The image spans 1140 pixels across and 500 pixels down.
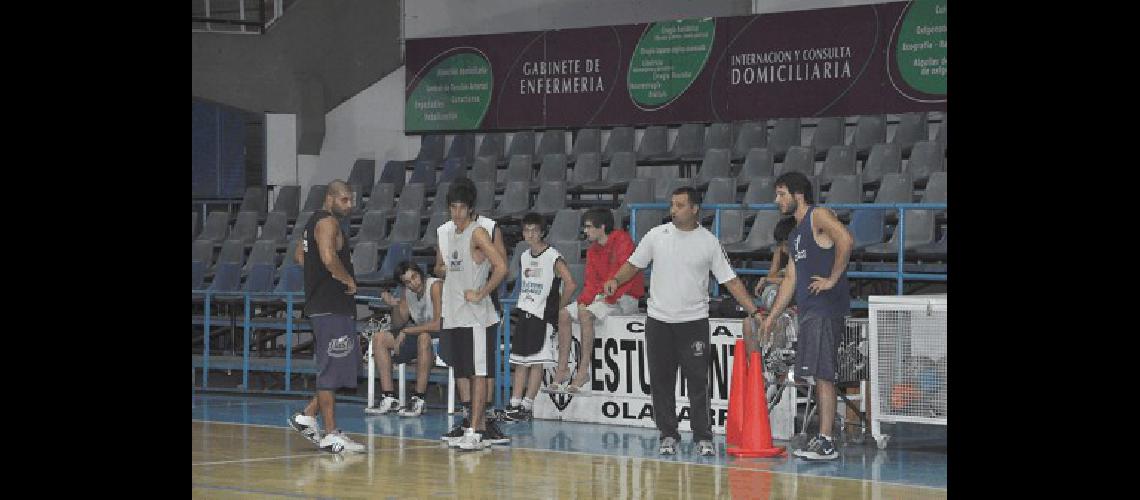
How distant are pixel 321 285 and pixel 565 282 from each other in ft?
8.71

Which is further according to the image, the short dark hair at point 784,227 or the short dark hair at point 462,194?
the short dark hair at point 784,227

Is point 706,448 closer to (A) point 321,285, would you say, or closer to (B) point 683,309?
(B) point 683,309

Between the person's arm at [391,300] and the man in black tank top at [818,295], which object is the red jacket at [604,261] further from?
the man in black tank top at [818,295]

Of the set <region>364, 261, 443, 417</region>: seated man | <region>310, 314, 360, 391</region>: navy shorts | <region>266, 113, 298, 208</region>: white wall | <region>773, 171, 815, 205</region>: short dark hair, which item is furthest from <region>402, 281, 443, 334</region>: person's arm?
<region>266, 113, 298, 208</region>: white wall

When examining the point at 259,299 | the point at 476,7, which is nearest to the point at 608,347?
the point at 259,299

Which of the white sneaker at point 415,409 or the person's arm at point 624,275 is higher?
the person's arm at point 624,275

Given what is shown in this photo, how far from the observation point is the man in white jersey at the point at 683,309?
1066 cm

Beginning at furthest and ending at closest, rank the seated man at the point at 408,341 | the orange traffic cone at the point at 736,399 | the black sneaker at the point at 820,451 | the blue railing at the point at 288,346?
1. the blue railing at the point at 288,346
2. the seated man at the point at 408,341
3. the orange traffic cone at the point at 736,399
4. the black sneaker at the point at 820,451

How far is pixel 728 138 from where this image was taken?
18344 mm

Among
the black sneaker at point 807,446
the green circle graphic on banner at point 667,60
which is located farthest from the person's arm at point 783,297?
the green circle graphic on banner at point 667,60

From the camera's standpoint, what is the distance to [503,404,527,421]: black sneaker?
13.2 m

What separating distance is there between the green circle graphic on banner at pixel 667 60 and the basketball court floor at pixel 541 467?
7306mm
